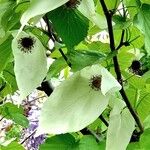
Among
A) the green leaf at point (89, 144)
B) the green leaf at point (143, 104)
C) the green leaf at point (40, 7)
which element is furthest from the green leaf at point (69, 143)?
the green leaf at point (40, 7)

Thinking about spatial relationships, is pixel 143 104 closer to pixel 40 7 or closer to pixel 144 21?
pixel 144 21

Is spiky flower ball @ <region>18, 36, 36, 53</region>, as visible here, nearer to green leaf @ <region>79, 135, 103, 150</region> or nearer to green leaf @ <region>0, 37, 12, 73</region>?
green leaf @ <region>0, 37, 12, 73</region>

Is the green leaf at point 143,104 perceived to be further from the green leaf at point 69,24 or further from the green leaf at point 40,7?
the green leaf at point 40,7

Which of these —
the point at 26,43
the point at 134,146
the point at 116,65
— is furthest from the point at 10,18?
the point at 134,146

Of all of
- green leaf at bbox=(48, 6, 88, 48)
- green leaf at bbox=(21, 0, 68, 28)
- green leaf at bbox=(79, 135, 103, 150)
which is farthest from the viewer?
green leaf at bbox=(79, 135, 103, 150)

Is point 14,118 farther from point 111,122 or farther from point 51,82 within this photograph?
point 111,122

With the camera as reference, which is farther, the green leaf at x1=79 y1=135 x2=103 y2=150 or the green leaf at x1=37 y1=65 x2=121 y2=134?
the green leaf at x1=79 y1=135 x2=103 y2=150

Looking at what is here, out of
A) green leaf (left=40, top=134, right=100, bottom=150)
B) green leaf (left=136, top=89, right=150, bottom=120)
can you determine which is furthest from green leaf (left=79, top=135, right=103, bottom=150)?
green leaf (left=136, top=89, right=150, bottom=120)

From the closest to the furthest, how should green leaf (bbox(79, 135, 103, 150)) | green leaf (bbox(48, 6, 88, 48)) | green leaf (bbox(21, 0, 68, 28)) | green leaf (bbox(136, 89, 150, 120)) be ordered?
green leaf (bbox(21, 0, 68, 28)) < green leaf (bbox(48, 6, 88, 48)) < green leaf (bbox(79, 135, 103, 150)) < green leaf (bbox(136, 89, 150, 120))
